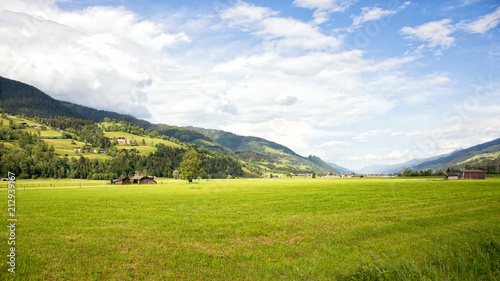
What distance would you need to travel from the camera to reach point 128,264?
11.7 m

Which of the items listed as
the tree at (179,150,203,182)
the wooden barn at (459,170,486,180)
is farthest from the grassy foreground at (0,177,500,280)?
the wooden barn at (459,170,486,180)

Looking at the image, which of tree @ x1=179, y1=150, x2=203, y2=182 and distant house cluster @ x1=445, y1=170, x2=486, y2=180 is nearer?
distant house cluster @ x1=445, y1=170, x2=486, y2=180

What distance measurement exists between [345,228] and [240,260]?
8981mm

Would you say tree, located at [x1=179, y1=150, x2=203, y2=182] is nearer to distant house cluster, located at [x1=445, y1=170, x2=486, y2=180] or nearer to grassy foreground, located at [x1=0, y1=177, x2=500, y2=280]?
grassy foreground, located at [x1=0, y1=177, x2=500, y2=280]

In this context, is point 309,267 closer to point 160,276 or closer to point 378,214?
point 160,276

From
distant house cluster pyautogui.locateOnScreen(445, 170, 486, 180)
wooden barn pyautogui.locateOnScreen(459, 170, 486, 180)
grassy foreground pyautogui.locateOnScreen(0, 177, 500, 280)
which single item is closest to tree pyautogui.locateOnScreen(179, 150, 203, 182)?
grassy foreground pyautogui.locateOnScreen(0, 177, 500, 280)

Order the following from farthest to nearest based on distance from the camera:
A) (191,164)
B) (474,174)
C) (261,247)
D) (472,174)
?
(191,164) → (472,174) → (474,174) → (261,247)

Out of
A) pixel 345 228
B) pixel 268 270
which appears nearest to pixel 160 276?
pixel 268 270

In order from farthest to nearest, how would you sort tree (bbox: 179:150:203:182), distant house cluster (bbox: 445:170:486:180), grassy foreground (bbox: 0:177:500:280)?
1. tree (bbox: 179:150:203:182)
2. distant house cluster (bbox: 445:170:486:180)
3. grassy foreground (bbox: 0:177:500:280)

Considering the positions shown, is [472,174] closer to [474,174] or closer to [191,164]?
[474,174]

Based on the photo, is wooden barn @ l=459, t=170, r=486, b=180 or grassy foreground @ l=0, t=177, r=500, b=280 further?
wooden barn @ l=459, t=170, r=486, b=180

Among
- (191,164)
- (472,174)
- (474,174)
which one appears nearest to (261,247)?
(191,164)

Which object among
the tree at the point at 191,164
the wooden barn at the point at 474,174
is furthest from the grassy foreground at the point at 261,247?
the wooden barn at the point at 474,174

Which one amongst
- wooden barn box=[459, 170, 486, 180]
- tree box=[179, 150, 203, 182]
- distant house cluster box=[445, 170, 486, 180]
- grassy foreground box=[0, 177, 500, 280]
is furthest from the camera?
tree box=[179, 150, 203, 182]
